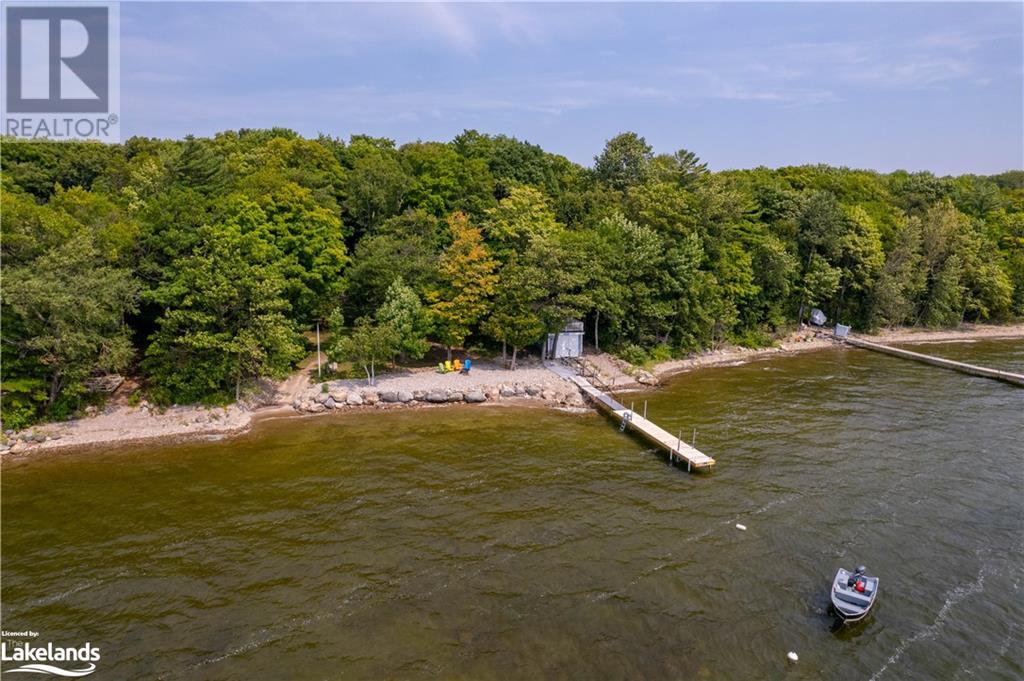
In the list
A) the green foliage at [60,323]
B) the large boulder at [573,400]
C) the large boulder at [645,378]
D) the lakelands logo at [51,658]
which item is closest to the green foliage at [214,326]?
the green foliage at [60,323]

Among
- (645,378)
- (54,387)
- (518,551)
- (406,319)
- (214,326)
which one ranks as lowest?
(518,551)

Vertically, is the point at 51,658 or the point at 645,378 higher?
the point at 645,378

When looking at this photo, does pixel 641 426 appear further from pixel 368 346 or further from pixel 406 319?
pixel 368 346

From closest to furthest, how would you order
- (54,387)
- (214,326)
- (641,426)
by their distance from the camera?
(54,387) < (641,426) < (214,326)

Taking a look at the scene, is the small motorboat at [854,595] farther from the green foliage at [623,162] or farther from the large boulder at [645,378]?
the green foliage at [623,162]

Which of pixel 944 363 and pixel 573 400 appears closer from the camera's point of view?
pixel 573 400

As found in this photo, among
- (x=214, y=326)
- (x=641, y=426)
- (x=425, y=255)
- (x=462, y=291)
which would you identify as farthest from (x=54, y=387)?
(x=641, y=426)
